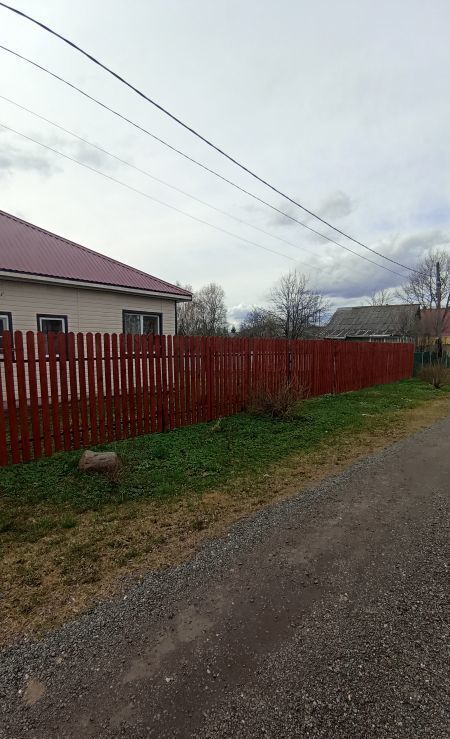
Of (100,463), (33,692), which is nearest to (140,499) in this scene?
(100,463)

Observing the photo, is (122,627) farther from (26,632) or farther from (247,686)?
(247,686)

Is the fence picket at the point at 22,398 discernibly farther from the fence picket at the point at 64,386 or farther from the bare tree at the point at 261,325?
the bare tree at the point at 261,325

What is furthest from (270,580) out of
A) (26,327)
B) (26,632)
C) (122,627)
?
(26,327)

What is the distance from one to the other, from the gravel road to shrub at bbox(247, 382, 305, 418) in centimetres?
456

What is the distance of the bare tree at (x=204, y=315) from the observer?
39.5 m

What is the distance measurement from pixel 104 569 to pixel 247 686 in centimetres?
136

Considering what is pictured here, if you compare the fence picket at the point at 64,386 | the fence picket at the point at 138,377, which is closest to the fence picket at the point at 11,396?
the fence picket at the point at 64,386

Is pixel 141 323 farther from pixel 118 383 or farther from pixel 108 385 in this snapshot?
pixel 108 385

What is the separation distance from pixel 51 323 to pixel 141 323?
2.57 meters

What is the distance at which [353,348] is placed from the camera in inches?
508

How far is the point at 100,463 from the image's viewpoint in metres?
4.42

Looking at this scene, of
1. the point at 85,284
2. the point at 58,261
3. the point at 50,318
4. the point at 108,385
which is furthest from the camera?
the point at 58,261

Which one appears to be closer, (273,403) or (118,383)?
(118,383)

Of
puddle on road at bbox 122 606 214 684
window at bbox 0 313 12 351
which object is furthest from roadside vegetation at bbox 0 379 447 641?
window at bbox 0 313 12 351
